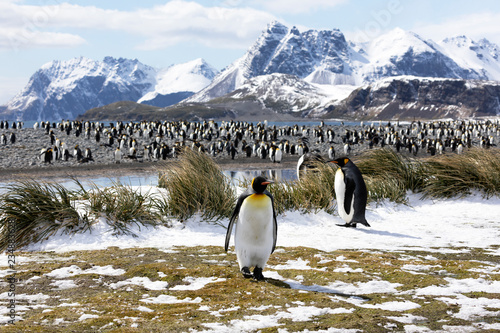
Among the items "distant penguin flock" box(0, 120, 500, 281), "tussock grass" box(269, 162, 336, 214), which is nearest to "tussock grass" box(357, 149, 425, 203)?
"distant penguin flock" box(0, 120, 500, 281)

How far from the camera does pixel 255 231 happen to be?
495cm

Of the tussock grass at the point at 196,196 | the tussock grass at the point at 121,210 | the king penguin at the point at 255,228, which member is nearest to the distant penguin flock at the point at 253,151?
the king penguin at the point at 255,228

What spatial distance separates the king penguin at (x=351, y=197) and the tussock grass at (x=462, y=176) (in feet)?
8.83

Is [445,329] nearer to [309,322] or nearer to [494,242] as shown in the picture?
[309,322]

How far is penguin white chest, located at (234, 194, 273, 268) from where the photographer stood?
4.90 m

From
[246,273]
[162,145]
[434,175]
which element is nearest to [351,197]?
[434,175]

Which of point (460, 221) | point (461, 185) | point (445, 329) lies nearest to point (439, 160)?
point (461, 185)

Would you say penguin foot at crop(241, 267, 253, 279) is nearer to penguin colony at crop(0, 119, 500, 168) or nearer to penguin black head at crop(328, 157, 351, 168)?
penguin black head at crop(328, 157, 351, 168)

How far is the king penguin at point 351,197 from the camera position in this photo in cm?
843

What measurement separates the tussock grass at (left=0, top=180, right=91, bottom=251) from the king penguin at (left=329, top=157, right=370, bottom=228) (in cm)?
475

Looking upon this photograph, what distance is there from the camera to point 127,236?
726cm

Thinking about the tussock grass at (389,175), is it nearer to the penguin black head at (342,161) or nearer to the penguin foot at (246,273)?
the penguin black head at (342,161)

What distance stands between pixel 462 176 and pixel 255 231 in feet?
24.5

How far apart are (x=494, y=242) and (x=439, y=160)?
14.1 ft
